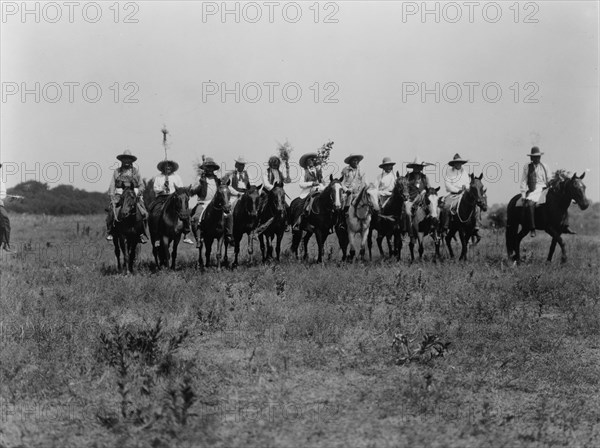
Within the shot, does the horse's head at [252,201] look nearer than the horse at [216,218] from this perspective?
No

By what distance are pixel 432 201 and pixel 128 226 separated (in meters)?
7.96

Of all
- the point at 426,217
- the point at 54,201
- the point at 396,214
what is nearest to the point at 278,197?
the point at 396,214

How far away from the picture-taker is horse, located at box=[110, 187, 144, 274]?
556 inches

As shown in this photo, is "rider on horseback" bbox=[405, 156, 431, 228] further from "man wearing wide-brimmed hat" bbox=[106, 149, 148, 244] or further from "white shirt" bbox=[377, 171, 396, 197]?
"man wearing wide-brimmed hat" bbox=[106, 149, 148, 244]

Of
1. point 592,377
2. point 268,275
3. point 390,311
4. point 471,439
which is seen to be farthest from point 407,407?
point 268,275

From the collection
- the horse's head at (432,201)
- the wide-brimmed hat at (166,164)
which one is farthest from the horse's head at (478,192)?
the wide-brimmed hat at (166,164)

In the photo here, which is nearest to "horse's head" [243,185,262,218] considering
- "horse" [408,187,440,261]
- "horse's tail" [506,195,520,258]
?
"horse" [408,187,440,261]

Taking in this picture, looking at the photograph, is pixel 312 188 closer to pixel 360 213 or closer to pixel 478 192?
pixel 360 213

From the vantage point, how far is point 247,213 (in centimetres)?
1522

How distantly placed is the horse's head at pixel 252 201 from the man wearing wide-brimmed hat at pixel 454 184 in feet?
18.0

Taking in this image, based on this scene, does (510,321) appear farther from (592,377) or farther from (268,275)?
(268,275)

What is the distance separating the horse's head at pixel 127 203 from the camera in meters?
14.0

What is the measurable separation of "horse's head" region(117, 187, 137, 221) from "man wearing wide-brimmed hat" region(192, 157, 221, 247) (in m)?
1.86

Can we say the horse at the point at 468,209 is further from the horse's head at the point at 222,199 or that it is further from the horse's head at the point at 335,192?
the horse's head at the point at 222,199
